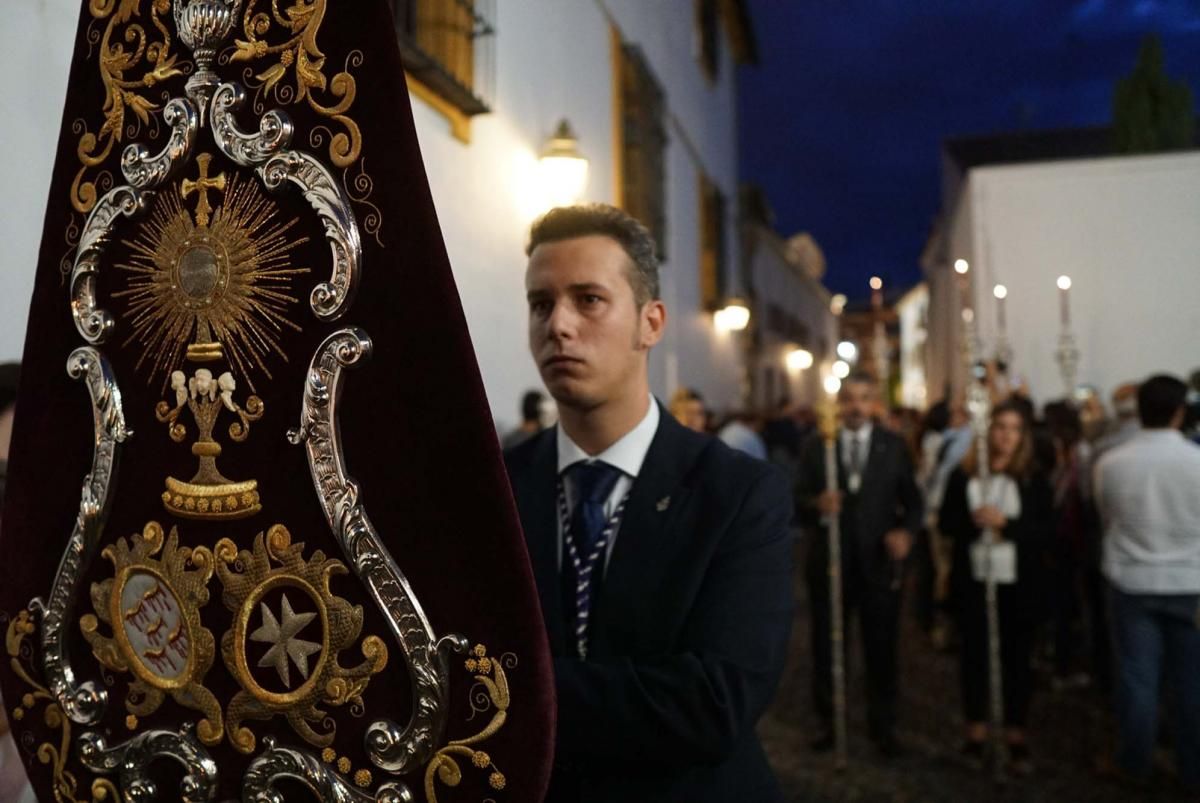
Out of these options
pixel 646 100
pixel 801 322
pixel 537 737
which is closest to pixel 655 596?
pixel 537 737

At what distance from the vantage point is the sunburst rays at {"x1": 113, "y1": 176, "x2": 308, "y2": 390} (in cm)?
90

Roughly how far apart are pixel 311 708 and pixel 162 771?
0.22 meters

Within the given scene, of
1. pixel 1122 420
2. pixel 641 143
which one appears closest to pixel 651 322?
pixel 1122 420

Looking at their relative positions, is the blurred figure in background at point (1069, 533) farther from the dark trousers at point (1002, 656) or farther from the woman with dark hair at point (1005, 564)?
the dark trousers at point (1002, 656)

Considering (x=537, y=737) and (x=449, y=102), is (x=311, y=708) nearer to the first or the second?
(x=537, y=737)

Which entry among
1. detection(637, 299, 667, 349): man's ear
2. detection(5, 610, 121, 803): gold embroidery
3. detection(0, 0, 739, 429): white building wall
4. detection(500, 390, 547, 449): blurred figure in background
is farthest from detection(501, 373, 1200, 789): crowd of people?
detection(5, 610, 121, 803): gold embroidery

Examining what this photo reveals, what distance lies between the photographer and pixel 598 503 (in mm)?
→ 1282

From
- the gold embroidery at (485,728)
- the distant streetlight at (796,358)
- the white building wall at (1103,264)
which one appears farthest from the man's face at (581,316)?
the distant streetlight at (796,358)

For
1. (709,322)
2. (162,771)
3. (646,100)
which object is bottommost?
(162,771)

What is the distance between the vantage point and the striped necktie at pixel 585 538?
120 centimetres

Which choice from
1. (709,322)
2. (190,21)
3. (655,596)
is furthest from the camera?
(709,322)

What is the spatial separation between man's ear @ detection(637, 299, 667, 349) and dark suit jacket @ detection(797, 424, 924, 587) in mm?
3296

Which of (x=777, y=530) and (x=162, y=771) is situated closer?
(x=162, y=771)

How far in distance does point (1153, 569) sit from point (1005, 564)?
57cm
